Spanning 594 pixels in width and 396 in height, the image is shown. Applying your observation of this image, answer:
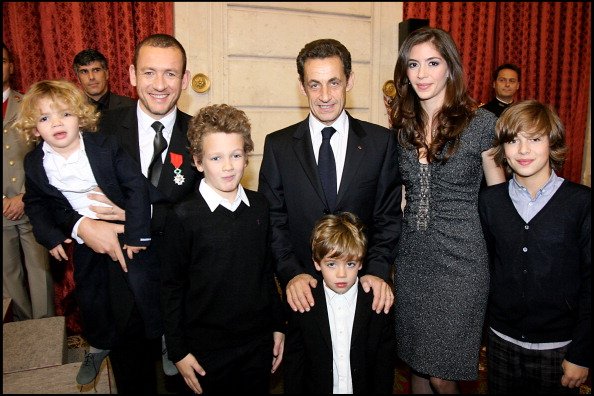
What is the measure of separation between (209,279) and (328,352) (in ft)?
1.71

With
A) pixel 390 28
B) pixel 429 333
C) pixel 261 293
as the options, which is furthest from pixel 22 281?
pixel 390 28

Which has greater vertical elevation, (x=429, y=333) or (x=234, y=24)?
(x=234, y=24)

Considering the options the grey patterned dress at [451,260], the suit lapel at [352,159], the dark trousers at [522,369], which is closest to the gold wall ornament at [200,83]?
the suit lapel at [352,159]

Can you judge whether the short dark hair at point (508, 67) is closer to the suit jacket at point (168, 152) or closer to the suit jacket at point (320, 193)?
the suit jacket at point (320, 193)

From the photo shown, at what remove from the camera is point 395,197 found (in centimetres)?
185

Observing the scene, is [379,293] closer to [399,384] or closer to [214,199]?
[214,199]

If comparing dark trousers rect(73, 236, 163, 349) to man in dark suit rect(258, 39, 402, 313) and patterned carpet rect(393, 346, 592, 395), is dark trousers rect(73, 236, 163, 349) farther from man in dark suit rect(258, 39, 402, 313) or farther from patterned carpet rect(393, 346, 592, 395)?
patterned carpet rect(393, 346, 592, 395)

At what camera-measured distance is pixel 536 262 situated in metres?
1.59

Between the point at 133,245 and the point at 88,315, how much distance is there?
1.18 ft

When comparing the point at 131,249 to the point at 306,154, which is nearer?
the point at 131,249

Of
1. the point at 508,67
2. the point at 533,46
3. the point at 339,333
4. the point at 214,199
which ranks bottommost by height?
the point at 339,333

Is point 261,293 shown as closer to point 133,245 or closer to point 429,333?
point 133,245

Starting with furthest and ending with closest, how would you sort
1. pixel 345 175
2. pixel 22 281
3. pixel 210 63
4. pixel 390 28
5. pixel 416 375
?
pixel 390 28
pixel 210 63
pixel 22 281
pixel 416 375
pixel 345 175

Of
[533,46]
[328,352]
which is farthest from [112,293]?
[533,46]
